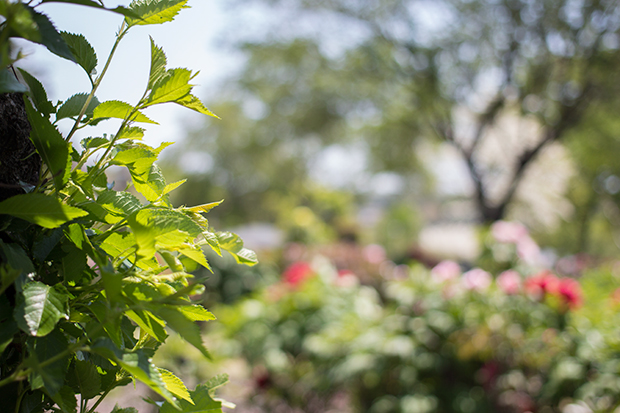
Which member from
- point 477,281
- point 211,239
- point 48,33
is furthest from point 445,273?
point 48,33

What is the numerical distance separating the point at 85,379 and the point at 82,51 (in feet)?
1.45

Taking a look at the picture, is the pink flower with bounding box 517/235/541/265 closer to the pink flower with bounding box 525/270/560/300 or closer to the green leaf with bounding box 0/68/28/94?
the pink flower with bounding box 525/270/560/300

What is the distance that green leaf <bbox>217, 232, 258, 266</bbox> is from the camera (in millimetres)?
585

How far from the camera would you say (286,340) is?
3.43m

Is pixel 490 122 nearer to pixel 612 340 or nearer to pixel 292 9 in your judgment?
pixel 292 9

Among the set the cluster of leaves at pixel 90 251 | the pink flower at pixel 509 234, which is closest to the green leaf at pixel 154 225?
the cluster of leaves at pixel 90 251

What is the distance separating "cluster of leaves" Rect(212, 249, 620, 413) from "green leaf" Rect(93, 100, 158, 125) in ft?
8.42

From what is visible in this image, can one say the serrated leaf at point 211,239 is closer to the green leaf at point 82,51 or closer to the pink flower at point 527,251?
the green leaf at point 82,51

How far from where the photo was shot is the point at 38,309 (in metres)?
0.43

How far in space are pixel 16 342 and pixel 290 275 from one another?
4.17m

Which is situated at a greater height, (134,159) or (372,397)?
(134,159)

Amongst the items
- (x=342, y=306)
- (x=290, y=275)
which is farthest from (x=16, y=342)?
(x=290, y=275)

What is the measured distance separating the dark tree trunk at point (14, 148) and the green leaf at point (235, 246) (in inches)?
10.3

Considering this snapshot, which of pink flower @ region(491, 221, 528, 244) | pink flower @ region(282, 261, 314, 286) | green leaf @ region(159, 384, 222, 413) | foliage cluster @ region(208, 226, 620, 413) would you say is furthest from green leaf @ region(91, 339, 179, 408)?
pink flower @ region(282, 261, 314, 286)
